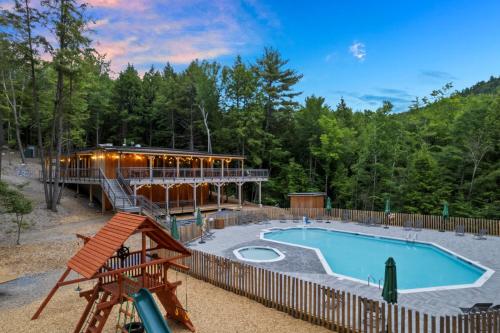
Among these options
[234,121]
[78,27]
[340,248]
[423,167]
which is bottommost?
[340,248]

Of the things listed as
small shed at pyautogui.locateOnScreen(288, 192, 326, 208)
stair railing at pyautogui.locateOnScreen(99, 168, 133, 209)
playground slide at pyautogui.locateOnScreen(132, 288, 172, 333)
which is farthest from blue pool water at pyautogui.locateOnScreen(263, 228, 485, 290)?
stair railing at pyautogui.locateOnScreen(99, 168, 133, 209)

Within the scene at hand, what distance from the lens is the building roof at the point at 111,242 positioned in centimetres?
620

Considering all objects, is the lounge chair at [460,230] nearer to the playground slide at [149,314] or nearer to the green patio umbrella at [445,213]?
the green patio umbrella at [445,213]

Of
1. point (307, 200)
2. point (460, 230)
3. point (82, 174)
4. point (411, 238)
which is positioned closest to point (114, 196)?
point (82, 174)

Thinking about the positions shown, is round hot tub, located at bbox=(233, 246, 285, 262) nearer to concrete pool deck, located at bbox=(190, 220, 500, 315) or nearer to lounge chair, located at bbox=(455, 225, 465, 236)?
concrete pool deck, located at bbox=(190, 220, 500, 315)

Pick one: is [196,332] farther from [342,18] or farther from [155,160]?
[342,18]

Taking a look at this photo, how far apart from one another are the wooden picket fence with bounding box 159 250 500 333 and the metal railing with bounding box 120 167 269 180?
14.1 metres

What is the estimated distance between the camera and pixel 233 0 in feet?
68.6

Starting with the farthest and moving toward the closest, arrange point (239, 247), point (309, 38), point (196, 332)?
point (309, 38) → point (239, 247) → point (196, 332)

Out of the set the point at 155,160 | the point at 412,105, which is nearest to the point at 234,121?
the point at 155,160

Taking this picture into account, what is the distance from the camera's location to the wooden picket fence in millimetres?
5918

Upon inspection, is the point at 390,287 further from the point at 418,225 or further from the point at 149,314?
the point at 418,225

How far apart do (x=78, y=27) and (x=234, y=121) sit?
60.3ft

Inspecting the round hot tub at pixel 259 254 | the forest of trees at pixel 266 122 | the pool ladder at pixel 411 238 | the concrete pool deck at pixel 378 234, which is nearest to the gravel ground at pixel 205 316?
the concrete pool deck at pixel 378 234
